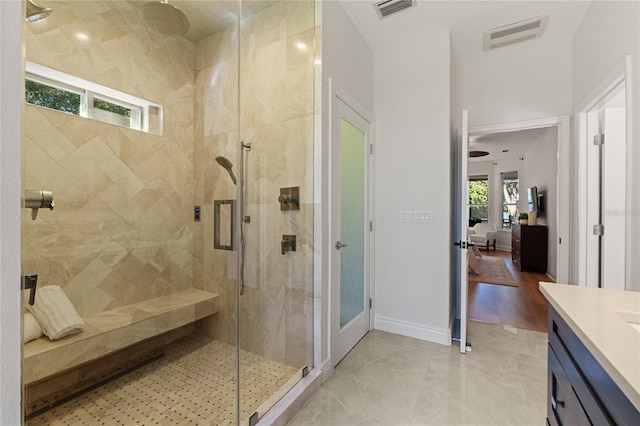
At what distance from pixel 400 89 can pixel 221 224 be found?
2.15 m

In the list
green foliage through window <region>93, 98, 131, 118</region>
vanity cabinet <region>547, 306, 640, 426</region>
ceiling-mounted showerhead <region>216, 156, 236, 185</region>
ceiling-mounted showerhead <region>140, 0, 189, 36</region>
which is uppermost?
ceiling-mounted showerhead <region>140, 0, 189, 36</region>

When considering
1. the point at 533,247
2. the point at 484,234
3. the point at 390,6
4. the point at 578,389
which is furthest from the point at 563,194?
the point at 484,234

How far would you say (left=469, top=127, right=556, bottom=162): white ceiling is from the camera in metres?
5.27

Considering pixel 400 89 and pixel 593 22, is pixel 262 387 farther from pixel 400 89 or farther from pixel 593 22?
pixel 593 22

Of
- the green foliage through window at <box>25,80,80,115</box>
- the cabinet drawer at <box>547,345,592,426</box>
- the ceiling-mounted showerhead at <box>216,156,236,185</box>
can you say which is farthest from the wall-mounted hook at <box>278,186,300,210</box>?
the cabinet drawer at <box>547,345,592,426</box>

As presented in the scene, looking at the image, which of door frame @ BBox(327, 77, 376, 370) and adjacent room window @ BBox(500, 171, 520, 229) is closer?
door frame @ BBox(327, 77, 376, 370)

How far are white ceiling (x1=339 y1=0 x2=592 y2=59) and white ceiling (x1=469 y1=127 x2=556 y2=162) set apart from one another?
232 cm

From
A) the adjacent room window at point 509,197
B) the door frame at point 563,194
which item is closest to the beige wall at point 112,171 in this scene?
the door frame at point 563,194

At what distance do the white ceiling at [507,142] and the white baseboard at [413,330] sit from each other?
3.58 meters

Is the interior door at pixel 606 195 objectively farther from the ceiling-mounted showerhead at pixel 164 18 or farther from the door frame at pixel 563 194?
the ceiling-mounted showerhead at pixel 164 18

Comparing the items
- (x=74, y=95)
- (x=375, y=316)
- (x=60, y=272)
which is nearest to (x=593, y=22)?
(x=375, y=316)

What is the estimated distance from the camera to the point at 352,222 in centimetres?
251

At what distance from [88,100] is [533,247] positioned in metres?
6.77

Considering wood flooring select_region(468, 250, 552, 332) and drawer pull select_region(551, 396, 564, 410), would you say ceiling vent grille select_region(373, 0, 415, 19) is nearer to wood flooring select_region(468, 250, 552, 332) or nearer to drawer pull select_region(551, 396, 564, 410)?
drawer pull select_region(551, 396, 564, 410)
